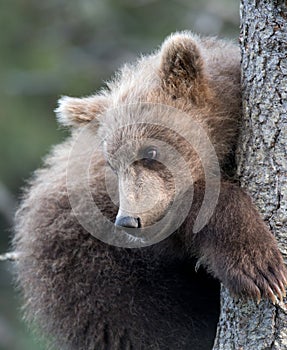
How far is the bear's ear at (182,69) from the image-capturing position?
188 inches

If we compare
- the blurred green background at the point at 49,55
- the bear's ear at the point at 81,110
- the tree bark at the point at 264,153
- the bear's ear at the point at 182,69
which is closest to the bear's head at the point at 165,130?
the bear's ear at the point at 182,69

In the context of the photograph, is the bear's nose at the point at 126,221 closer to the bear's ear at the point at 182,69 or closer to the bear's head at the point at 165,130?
the bear's head at the point at 165,130

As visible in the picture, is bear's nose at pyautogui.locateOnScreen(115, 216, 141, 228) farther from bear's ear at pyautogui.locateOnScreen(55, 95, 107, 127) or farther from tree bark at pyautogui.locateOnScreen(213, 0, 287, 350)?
bear's ear at pyautogui.locateOnScreen(55, 95, 107, 127)

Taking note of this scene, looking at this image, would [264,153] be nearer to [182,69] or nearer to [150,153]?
[150,153]

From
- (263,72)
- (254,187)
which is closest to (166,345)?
(254,187)

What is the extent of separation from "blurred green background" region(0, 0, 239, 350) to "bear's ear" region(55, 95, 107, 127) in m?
6.83

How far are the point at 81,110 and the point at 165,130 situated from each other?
65cm

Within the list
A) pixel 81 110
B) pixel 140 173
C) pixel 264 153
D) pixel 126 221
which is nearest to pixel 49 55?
pixel 81 110

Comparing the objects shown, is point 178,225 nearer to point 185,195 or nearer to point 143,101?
point 185,195

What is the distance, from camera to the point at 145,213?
447 cm

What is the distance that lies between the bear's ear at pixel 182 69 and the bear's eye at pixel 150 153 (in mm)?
360

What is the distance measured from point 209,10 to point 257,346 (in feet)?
24.4

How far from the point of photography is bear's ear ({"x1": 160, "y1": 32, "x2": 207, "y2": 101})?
4785 mm

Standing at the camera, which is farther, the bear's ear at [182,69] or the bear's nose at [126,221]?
the bear's ear at [182,69]
